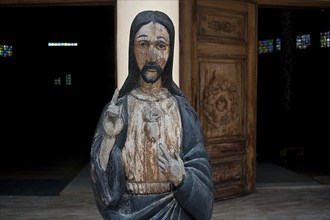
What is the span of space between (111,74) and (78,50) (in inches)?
54.7

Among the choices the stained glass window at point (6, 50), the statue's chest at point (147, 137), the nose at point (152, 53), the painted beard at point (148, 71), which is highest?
the stained glass window at point (6, 50)

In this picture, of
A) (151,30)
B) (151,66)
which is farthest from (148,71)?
(151,30)

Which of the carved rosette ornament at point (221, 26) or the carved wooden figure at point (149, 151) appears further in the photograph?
the carved rosette ornament at point (221, 26)

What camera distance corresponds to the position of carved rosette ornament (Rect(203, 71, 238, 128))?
5.77 m

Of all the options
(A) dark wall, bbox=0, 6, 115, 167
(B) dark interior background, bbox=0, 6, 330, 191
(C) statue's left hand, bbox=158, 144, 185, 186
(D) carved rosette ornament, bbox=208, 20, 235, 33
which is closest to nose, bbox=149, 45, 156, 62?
(C) statue's left hand, bbox=158, 144, 185, 186

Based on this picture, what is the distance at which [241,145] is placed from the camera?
6141mm

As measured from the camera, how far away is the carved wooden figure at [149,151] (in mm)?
2129

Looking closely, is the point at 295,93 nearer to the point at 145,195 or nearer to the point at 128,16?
the point at 128,16

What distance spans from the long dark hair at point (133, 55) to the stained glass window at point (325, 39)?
1147 cm

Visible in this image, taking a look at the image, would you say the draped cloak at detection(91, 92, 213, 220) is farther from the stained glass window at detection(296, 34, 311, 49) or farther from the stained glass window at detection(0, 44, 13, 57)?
the stained glass window at detection(0, 44, 13, 57)

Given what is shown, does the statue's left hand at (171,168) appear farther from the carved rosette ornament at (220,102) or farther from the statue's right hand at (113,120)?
the carved rosette ornament at (220,102)

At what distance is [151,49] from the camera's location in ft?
7.16

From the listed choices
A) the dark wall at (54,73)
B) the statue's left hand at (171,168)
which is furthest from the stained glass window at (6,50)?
the statue's left hand at (171,168)

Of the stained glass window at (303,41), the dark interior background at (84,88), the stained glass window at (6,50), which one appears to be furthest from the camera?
the stained glass window at (6,50)
